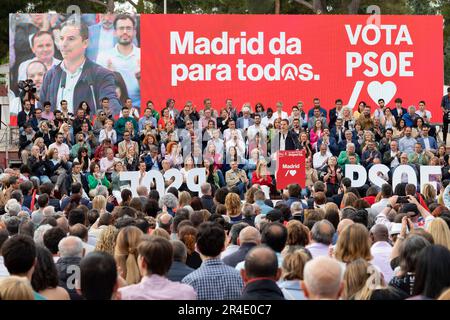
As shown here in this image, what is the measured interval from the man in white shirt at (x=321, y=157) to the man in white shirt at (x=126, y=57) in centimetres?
675

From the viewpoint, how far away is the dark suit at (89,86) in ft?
88.5

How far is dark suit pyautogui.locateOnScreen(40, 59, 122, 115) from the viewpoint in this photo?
88.5ft

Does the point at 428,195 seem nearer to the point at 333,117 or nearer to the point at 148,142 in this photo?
the point at 148,142

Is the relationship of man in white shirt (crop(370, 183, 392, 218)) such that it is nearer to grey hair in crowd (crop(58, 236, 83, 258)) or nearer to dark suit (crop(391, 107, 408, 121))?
grey hair in crowd (crop(58, 236, 83, 258))

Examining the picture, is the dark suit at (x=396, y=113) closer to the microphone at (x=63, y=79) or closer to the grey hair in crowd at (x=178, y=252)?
the microphone at (x=63, y=79)

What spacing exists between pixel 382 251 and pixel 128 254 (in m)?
2.26

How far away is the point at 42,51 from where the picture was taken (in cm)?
2742

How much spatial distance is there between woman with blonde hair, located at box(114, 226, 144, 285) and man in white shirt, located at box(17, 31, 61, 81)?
19.7m

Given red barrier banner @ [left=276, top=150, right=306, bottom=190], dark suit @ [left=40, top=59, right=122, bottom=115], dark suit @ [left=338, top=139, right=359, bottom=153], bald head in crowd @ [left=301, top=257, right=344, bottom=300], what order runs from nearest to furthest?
1. bald head in crowd @ [left=301, top=257, right=344, bottom=300]
2. red barrier banner @ [left=276, top=150, right=306, bottom=190]
3. dark suit @ [left=338, top=139, right=359, bottom=153]
4. dark suit @ [left=40, top=59, right=122, bottom=115]

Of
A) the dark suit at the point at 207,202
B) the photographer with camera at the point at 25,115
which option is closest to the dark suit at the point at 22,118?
the photographer with camera at the point at 25,115

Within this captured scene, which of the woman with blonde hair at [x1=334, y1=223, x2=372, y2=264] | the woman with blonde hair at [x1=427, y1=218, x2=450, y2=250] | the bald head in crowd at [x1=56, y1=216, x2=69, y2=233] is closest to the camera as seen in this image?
the woman with blonde hair at [x1=334, y1=223, x2=372, y2=264]

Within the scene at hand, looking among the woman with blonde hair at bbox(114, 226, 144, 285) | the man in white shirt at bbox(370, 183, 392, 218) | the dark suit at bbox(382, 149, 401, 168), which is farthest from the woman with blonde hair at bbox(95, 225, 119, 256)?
the dark suit at bbox(382, 149, 401, 168)
